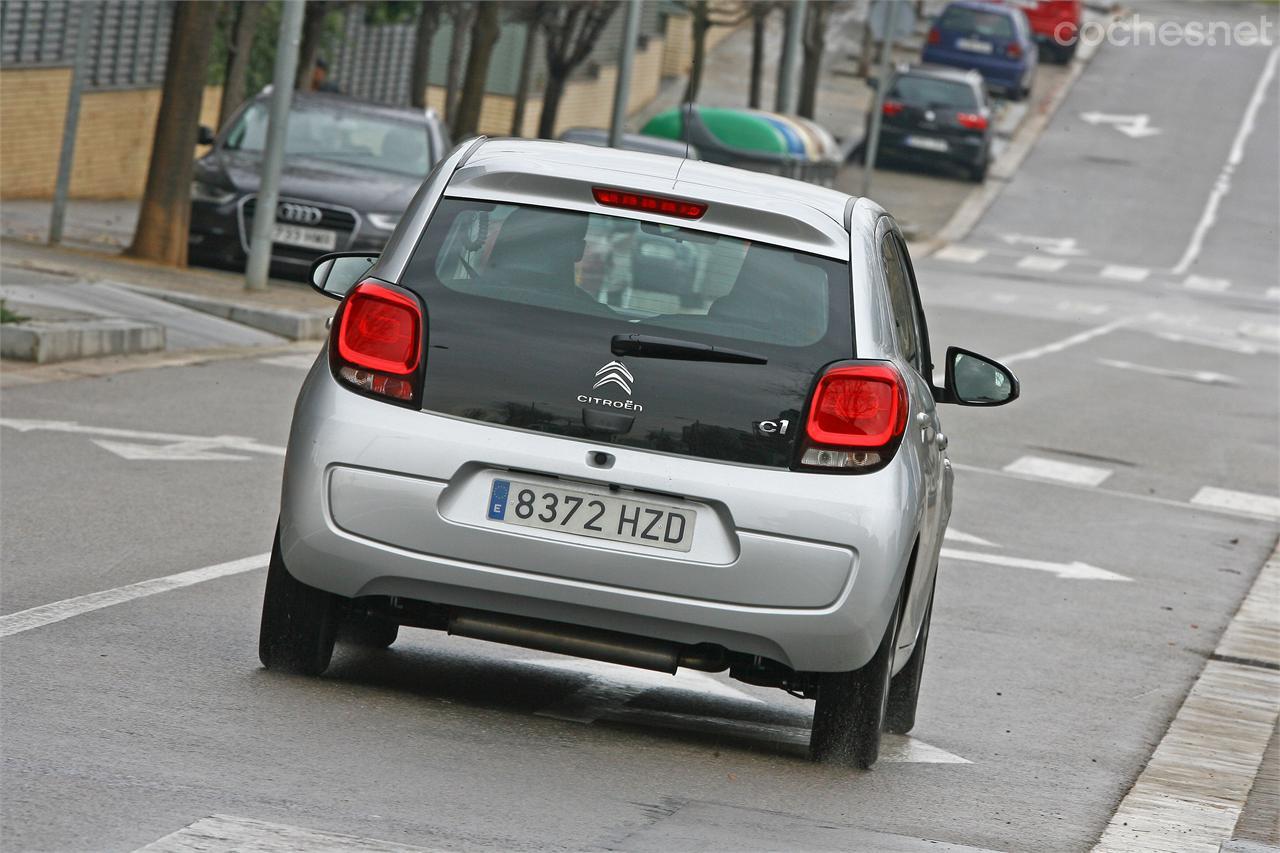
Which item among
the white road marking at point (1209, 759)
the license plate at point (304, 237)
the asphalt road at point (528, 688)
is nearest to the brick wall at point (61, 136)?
the license plate at point (304, 237)

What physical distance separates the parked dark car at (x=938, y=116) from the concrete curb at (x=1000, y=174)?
0.92 m

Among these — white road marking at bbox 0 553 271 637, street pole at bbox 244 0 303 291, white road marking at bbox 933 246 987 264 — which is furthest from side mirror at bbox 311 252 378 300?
white road marking at bbox 933 246 987 264

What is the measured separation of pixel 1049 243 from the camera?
4447 centimetres

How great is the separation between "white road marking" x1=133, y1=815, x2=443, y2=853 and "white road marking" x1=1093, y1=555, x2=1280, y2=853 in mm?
2021

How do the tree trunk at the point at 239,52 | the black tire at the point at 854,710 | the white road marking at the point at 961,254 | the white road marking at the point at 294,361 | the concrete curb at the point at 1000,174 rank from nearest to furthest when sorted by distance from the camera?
the black tire at the point at 854,710, the white road marking at the point at 294,361, the tree trunk at the point at 239,52, the white road marking at the point at 961,254, the concrete curb at the point at 1000,174

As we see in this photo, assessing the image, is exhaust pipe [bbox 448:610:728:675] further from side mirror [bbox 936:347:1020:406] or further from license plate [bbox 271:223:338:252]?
license plate [bbox 271:223:338:252]

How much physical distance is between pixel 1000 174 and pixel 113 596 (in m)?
45.5

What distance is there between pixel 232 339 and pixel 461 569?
11.4 m

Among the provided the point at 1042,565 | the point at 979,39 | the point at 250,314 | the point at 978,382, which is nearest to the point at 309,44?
the point at 250,314

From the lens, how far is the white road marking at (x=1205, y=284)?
3947 centimetres

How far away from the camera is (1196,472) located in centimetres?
1766

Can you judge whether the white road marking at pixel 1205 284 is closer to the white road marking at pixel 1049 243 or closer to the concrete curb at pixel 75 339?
the white road marking at pixel 1049 243

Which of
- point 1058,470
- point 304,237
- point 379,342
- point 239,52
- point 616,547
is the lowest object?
point 304,237

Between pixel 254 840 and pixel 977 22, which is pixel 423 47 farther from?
pixel 254 840
